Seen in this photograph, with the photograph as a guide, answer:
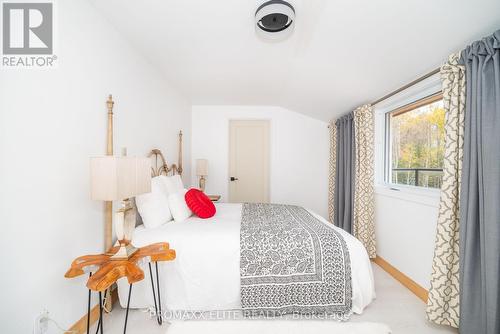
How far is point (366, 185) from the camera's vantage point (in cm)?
301

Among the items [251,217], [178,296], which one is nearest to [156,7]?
[251,217]

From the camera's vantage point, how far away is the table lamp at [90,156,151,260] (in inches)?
53.6

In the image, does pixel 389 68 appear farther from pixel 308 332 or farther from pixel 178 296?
pixel 178 296

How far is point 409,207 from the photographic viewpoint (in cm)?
238

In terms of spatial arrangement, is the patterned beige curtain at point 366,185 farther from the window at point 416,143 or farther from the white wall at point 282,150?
the white wall at point 282,150

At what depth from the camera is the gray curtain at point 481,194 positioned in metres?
1.39

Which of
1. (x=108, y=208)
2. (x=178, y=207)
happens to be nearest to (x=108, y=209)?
(x=108, y=208)

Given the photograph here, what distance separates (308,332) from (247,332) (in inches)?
16.3

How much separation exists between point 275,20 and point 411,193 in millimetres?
2107

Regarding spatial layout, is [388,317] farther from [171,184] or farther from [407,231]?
[171,184]

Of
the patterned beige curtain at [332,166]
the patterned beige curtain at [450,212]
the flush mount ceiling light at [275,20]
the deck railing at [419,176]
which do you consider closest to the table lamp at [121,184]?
the flush mount ceiling light at [275,20]

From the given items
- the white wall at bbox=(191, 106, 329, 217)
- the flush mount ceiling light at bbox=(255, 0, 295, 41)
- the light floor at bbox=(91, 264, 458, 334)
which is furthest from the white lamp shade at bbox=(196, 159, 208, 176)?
the flush mount ceiling light at bbox=(255, 0, 295, 41)

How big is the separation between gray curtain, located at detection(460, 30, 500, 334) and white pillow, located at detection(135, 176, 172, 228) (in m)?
2.37

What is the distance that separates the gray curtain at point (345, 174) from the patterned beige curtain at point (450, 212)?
1629 millimetres
